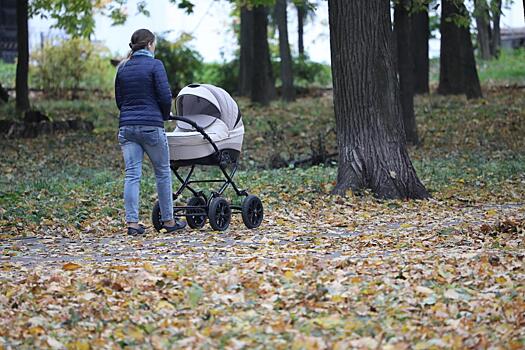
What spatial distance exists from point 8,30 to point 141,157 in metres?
31.8

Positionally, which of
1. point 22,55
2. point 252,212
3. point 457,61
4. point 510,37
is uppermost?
point 510,37

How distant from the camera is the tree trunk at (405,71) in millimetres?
20984

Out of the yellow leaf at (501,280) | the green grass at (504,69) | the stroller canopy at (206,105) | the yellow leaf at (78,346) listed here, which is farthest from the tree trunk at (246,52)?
the yellow leaf at (78,346)

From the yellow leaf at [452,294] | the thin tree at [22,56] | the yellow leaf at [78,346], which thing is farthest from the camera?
the thin tree at [22,56]

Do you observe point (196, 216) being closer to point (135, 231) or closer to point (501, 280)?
point (135, 231)

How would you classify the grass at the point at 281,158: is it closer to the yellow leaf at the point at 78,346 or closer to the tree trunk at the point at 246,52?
the tree trunk at the point at 246,52

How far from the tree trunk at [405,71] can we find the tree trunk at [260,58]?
23.2ft

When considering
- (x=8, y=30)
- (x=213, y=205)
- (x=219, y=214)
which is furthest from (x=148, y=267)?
(x=8, y=30)

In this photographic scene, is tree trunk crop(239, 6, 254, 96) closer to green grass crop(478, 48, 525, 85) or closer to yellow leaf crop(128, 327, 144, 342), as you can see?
green grass crop(478, 48, 525, 85)

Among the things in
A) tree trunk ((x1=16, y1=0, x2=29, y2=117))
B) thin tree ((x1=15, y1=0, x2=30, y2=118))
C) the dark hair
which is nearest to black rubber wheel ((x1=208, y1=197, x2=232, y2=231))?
the dark hair

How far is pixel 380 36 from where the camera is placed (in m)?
14.0

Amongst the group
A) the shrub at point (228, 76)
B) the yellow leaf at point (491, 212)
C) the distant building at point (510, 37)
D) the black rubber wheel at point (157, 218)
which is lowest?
the yellow leaf at point (491, 212)

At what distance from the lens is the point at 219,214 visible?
36.6ft

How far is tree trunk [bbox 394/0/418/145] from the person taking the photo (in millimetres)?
20984
